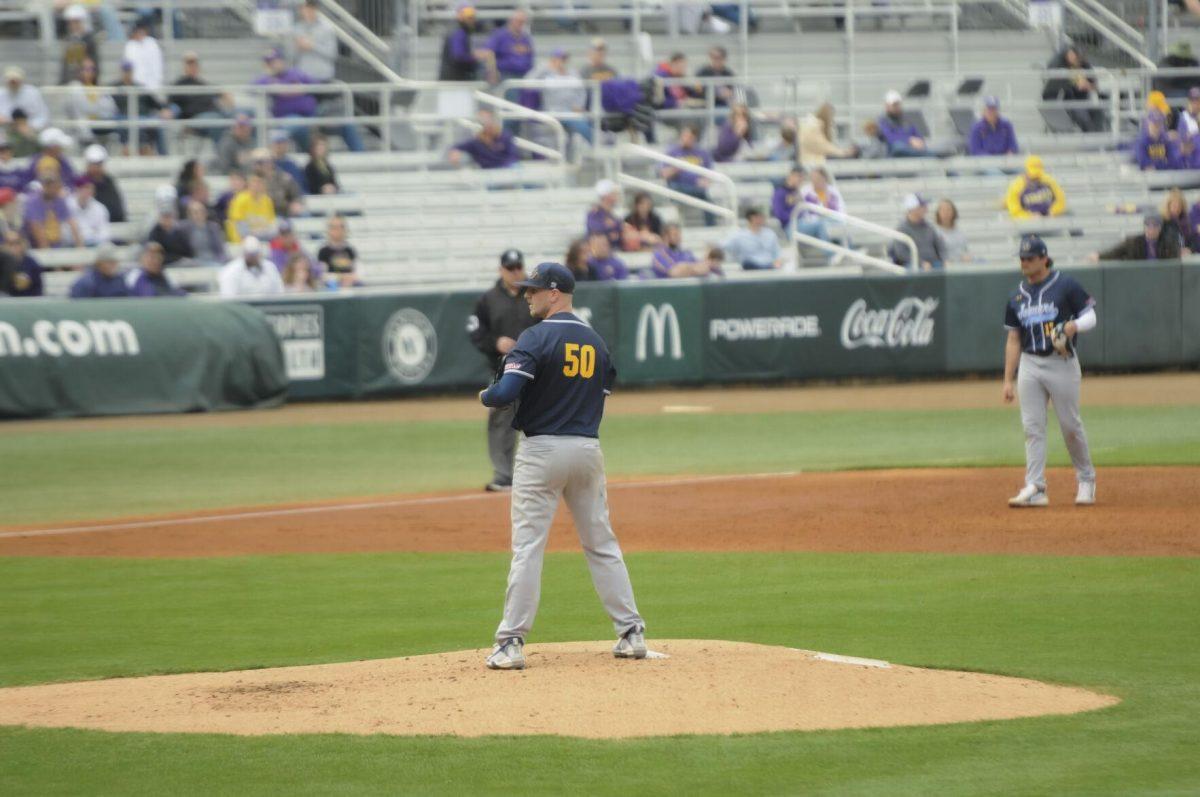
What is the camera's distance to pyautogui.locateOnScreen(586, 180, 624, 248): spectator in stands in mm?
25859

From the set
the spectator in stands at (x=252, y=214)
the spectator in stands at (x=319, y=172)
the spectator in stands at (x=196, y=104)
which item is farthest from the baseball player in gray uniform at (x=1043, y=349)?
the spectator in stands at (x=196, y=104)

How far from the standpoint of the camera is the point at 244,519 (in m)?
15.0

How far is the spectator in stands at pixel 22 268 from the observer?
875 inches

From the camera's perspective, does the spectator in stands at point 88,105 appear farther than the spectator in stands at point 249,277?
Yes

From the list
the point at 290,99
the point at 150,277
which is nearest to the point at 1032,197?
the point at 290,99

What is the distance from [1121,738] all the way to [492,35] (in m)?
24.1

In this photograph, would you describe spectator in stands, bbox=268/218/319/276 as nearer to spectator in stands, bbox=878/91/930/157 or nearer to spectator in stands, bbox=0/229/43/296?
spectator in stands, bbox=0/229/43/296

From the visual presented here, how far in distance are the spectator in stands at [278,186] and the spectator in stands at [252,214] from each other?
0.23m

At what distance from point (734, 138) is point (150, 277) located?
10.3m

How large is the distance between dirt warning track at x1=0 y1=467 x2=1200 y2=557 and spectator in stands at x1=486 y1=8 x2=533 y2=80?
46.4 feet

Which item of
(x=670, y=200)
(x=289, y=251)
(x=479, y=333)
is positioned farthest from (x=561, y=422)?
(x=670, y=200)

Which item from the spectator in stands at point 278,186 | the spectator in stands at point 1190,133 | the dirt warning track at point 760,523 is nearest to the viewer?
the dirt warning track at point 760,523

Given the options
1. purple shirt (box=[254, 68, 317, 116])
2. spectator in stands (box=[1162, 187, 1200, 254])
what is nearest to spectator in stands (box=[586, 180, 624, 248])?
purple shirt (box=[254, 68, 317, 116])

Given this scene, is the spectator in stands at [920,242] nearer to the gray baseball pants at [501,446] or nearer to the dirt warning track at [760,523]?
the dirt warning track at [760,523]
